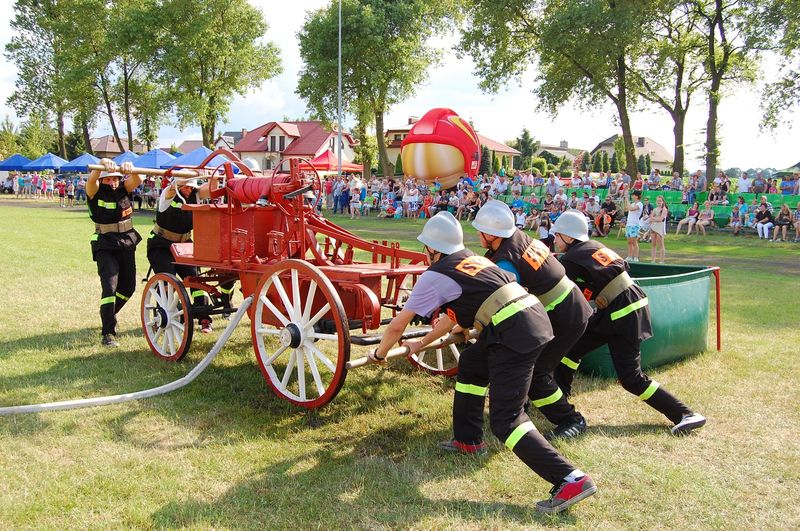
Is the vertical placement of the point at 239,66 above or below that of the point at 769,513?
above

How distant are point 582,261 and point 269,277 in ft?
8.15

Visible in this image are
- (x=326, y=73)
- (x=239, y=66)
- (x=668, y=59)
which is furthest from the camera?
(x=239, y=66)

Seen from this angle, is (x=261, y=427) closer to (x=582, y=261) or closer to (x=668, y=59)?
(x=582, y=261)

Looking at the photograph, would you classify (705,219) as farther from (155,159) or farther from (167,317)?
(155,159)

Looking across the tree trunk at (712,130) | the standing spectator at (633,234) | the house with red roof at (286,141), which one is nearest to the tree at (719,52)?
the tree trunk at (712,130)

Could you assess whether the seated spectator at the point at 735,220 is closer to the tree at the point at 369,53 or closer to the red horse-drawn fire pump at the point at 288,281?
the red horse-drawn fire pump at the point at 288,281

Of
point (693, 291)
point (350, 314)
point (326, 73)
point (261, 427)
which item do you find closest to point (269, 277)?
point (350, 314)

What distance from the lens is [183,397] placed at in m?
5.59

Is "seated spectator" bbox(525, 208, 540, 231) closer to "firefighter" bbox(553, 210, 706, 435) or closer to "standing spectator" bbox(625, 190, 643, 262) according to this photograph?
"standing spectator" bbox(625, 190, 643, 262)

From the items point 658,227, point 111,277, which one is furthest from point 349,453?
point 658,227

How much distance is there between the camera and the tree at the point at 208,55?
41.0m

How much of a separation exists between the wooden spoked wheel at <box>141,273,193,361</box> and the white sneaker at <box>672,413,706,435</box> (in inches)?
171

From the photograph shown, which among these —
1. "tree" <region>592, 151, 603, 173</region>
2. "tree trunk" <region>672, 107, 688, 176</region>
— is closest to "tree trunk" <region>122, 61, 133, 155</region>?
"tree trunk" <region>672, 107, 688, 176</region>

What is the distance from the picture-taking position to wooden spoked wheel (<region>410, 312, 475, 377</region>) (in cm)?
637
